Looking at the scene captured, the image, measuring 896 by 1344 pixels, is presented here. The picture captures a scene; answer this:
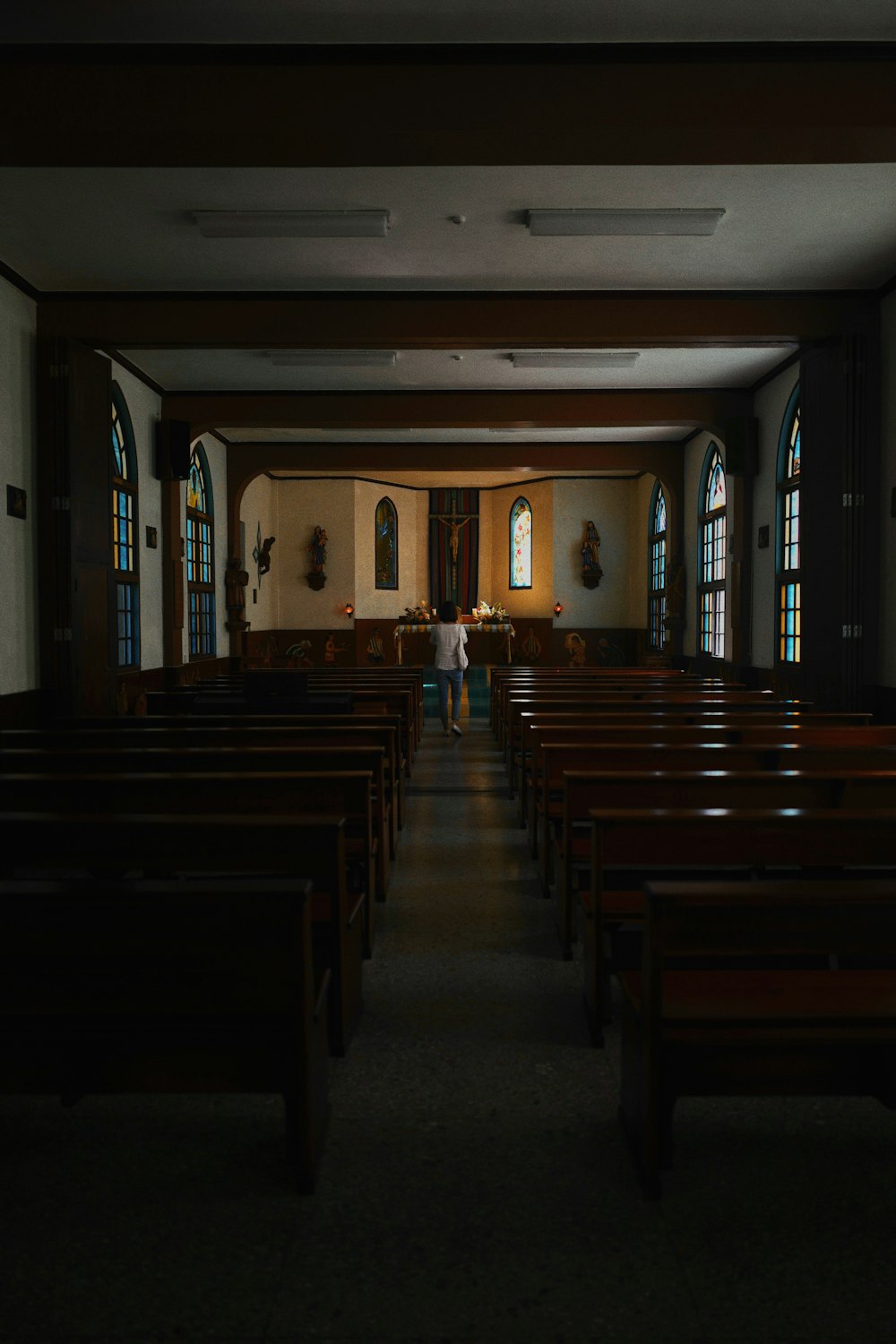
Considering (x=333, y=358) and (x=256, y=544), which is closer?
(x=333, y=358)

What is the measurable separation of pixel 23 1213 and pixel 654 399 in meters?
11.5

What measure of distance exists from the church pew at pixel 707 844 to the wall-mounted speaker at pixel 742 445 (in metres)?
9.04

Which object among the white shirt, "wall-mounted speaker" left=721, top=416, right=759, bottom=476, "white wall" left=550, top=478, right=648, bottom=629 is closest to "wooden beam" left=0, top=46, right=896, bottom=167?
the white shirt

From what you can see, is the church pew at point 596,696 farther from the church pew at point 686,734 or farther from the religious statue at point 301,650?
the religious statue at point 301,650

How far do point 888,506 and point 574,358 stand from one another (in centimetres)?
376

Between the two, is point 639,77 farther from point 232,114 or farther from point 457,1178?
point 457,1178

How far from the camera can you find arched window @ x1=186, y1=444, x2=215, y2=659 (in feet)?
44.1

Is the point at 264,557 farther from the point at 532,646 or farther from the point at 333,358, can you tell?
the point at 333,358

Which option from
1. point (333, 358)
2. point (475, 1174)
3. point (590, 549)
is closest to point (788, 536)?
point (333, 358)

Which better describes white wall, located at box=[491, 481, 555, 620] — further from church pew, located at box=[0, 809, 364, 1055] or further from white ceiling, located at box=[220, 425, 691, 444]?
church pew, located at box=[0, 809, 364, 1055]

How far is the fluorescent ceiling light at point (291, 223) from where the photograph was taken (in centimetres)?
662

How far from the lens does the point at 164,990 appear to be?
222 cm

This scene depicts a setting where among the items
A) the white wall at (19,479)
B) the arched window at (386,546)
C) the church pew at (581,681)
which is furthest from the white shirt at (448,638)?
the arched window at (386,546)

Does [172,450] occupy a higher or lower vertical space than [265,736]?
higher
